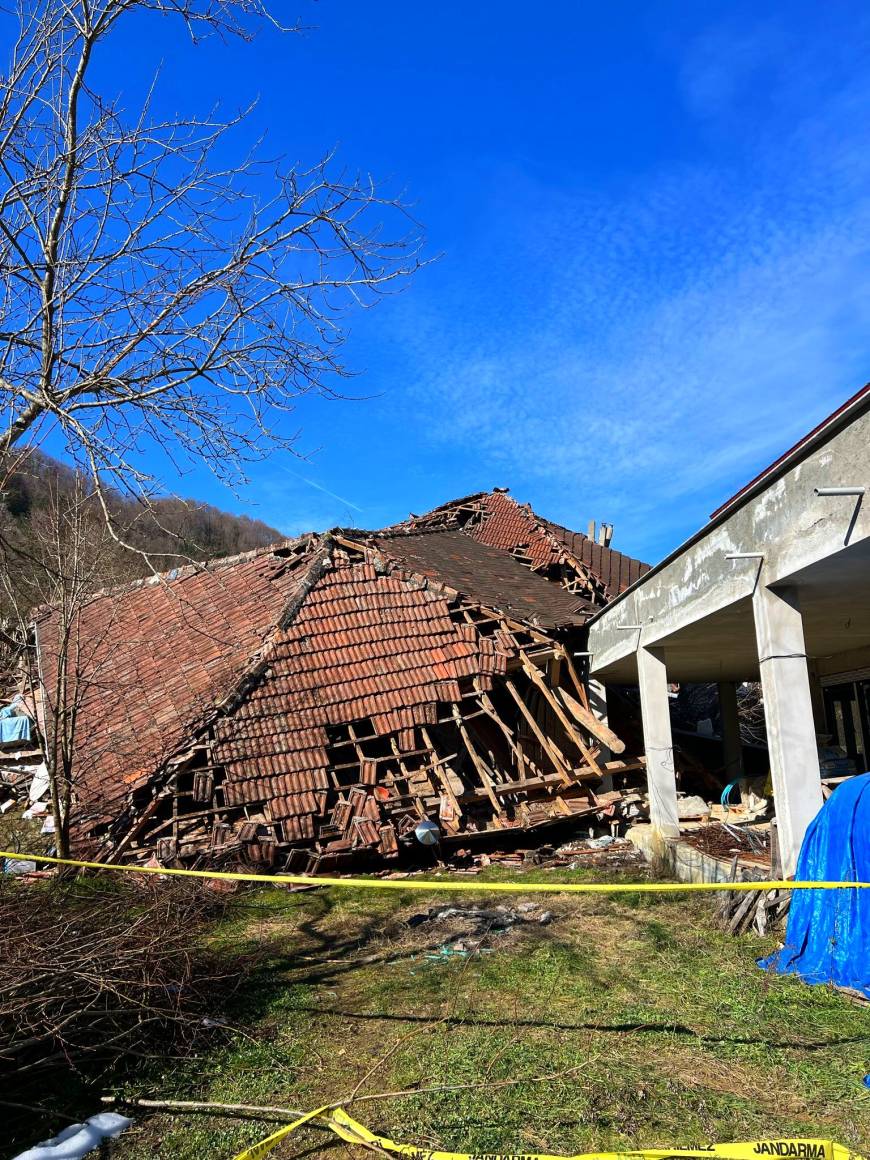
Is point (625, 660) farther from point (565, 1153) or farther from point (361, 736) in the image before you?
point (565, 1153)

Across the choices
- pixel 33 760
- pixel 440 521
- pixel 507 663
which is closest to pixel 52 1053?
pixel 507 663

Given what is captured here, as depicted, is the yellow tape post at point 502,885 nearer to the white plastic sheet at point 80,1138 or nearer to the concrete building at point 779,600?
the concrete building at point 779,600

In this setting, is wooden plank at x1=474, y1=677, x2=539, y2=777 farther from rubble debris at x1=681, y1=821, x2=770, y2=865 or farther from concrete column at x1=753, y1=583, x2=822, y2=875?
concrete column at x1=753, y1=583, x2=822, y2=875

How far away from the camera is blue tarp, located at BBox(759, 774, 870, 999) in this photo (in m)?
5.96

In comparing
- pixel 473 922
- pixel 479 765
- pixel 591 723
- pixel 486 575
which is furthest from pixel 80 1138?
pixel 486 575

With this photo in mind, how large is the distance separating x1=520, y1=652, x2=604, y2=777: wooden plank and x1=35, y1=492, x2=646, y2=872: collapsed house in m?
0.05

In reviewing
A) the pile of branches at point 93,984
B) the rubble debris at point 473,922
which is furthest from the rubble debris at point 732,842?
the pile of branches at point 93,984

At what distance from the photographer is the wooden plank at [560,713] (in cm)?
1441

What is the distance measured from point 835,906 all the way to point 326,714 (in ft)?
28.0

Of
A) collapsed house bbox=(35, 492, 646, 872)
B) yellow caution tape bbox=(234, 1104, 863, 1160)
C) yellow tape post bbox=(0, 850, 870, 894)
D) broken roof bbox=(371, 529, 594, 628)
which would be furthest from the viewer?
broken roof bbox=(371, 529, 594, 628)

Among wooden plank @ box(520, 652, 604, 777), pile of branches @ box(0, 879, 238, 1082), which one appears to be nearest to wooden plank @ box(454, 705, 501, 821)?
wooden plank @ box(520, 652, 604, 777)

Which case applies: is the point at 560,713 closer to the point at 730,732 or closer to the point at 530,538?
the point at 730,732

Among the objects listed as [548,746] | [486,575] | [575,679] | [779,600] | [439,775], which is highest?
[486,575]

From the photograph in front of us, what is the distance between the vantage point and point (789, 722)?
802 centimetres
